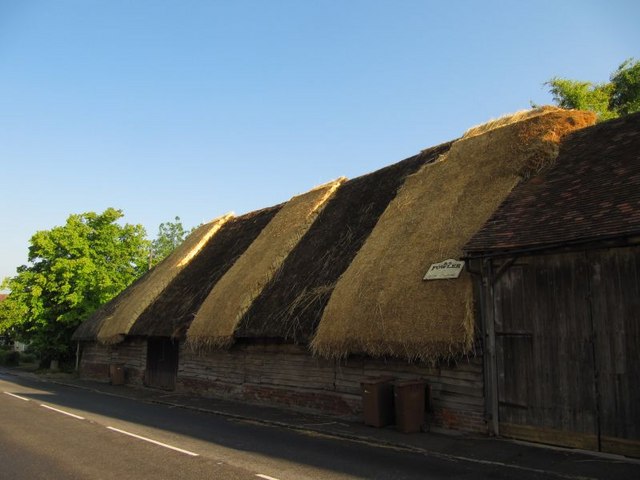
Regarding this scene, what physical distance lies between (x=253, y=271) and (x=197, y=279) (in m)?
5.36

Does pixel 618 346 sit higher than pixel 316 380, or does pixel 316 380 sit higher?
pixel 618 346

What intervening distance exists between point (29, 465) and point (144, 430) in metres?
3.39

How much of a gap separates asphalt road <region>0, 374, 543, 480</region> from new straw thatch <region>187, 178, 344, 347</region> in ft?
12.9

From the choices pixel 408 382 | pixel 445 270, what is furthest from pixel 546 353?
pixel 408 382

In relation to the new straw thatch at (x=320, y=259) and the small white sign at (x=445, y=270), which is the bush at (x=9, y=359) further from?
the small white sign at (x=445, y=270)

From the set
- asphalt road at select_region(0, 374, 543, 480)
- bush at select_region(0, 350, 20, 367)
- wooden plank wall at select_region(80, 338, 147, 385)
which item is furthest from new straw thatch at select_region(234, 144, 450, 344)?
bush at select_region(0, 350, 20, 367)

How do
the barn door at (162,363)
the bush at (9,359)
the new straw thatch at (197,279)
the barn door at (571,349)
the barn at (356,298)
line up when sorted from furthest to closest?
the bush at (9,359) → the barn door at (162,363) → the new straw thatch at (197,279) → the barn at (356,298) → the barn door at (571,349)

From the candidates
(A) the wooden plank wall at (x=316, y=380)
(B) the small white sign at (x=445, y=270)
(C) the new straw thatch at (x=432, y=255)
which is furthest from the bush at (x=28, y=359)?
(B) the small white sign at (x=445, y=270)

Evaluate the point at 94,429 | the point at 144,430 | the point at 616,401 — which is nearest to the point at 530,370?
the point at 616,401

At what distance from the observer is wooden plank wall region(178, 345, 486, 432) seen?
33.5ft

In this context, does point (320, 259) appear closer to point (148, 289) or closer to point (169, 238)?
point (148, 289)

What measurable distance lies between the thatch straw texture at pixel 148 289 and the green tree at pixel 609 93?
63.9 ft

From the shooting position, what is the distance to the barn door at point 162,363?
67.7 ft

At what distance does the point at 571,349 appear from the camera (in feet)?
28.8
